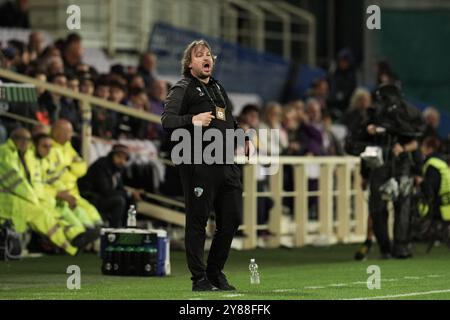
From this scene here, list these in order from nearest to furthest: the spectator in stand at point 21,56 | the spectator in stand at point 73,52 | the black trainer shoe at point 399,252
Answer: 1. the black trainer shoe at point 399,252
2. the spectator in stand at point 21,56
3. the spectator in stand at point 73,52

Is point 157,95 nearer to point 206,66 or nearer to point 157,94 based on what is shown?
point 157,94

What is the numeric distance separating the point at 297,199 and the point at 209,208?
32.2 feet

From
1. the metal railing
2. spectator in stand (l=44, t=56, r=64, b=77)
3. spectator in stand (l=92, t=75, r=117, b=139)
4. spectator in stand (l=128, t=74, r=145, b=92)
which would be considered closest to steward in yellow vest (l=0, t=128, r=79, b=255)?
the metal railing

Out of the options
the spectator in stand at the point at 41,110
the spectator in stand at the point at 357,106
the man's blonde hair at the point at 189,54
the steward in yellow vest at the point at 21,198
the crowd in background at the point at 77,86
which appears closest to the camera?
the man's blonde hair at the point at 189,54

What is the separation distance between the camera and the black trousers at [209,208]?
1492 centimetres

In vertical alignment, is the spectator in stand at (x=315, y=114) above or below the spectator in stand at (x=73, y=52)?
below

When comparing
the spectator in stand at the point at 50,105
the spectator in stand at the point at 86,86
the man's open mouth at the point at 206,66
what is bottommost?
the spectator in stand at the point at 50,105

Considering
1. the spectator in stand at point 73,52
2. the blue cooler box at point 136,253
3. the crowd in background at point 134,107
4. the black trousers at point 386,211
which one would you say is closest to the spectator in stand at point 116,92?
the crowd in background at point 134,107

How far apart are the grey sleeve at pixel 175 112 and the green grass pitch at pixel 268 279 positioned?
150cm

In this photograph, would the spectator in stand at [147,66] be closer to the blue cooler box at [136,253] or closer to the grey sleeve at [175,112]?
the blue cooler box at [136,253]

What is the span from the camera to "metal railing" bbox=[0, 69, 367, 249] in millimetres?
22406

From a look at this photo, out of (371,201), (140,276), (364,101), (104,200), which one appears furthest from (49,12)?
(140,276)

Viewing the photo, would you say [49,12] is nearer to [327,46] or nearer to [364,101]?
[364,101]

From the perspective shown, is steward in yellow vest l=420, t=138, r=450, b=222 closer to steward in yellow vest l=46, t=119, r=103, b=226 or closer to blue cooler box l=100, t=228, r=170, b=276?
steward in yellow vest l=46, t=119, r=103, b=226
